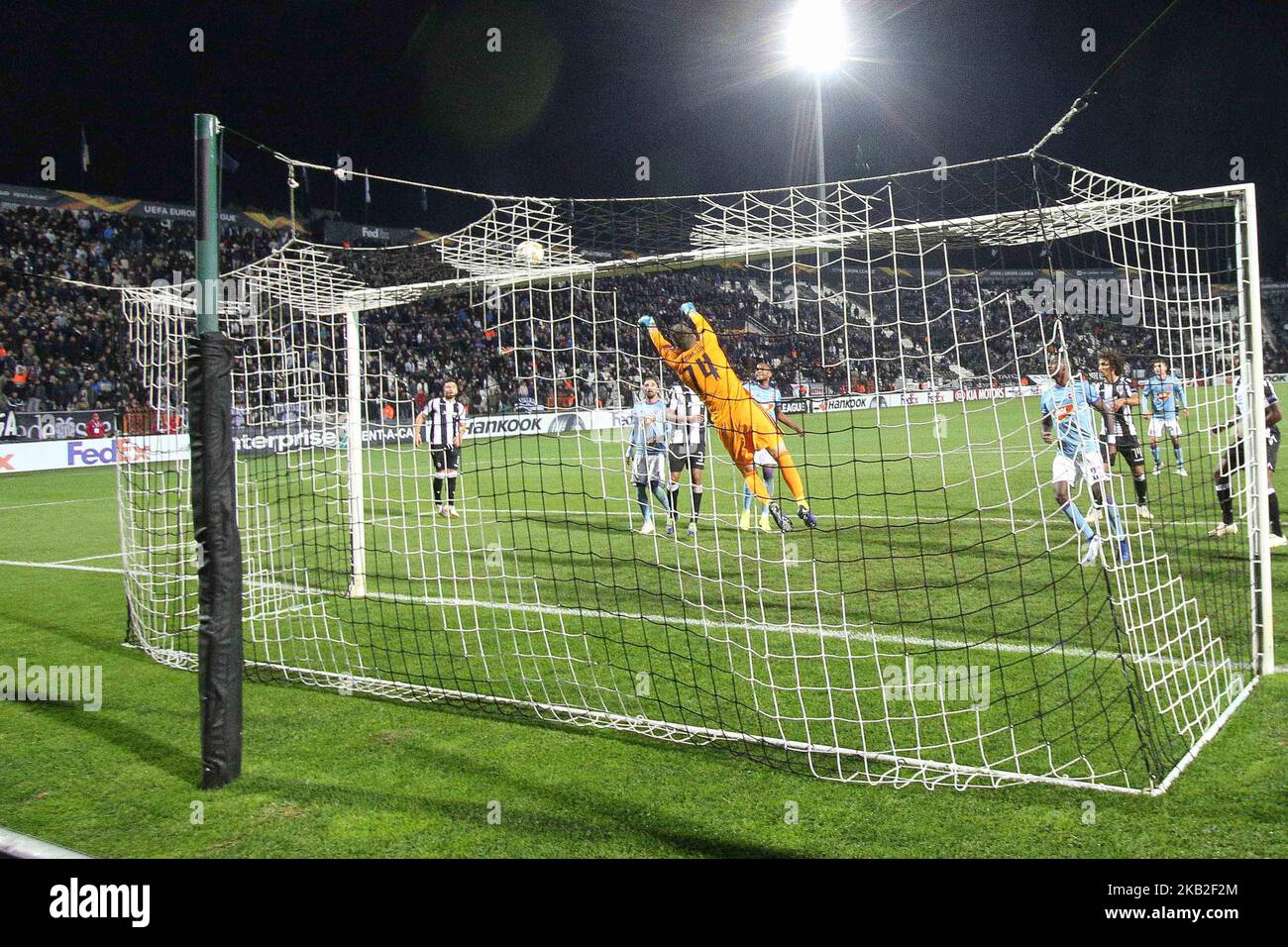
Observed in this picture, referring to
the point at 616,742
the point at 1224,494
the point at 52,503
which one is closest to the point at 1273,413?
the point at 1224,494

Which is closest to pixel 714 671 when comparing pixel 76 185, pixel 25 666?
pixel 25 666

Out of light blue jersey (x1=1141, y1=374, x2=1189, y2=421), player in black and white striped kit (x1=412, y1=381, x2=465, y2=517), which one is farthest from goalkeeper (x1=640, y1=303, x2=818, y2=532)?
player in black and white striped kit (x1=412, y1=381, x2=465, y2=517)

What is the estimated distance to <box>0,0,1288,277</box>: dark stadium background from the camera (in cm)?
2306

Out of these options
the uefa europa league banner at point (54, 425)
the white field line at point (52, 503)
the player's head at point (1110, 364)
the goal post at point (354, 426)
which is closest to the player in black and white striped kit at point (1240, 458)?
the player's head at point (1110, 364)

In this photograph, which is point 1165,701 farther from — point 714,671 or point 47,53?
point 47,53

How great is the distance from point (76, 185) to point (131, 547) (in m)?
27.1

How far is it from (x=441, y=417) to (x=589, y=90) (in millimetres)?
17824

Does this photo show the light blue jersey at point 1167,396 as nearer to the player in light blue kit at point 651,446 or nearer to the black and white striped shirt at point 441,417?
the player in light blue kit at point 651,446

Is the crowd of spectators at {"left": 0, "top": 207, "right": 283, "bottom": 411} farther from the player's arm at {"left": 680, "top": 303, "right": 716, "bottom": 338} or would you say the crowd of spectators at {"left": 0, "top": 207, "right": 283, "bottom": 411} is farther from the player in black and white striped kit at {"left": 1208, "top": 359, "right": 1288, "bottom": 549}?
the player in black and white striped kit at {"left": 1208, "top": 359, "right": 1288, "bottom": 549}

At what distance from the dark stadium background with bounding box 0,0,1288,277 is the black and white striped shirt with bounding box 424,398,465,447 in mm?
12502

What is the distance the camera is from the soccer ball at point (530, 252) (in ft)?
20.6

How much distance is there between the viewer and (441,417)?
1252cm

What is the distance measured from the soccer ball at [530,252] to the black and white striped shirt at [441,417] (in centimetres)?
584

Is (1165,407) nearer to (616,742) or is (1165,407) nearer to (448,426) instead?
(616,742)
